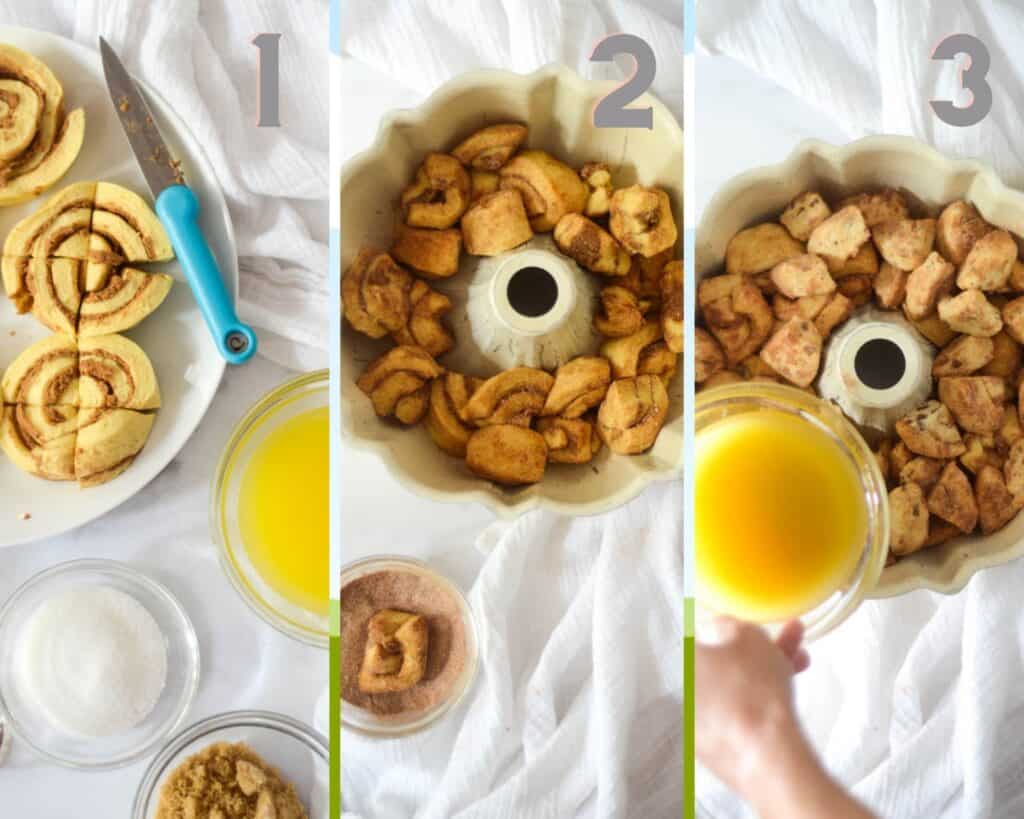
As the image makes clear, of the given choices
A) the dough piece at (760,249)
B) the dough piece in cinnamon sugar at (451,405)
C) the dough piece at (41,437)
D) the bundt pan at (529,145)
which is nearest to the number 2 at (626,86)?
the bundt pan at (529,145)

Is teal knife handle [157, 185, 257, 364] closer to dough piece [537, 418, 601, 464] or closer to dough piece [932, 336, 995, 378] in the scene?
dough piece [537, 418, 601, 464]

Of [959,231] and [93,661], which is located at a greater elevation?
[959,231]

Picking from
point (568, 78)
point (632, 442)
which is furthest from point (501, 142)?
point (632, 442)

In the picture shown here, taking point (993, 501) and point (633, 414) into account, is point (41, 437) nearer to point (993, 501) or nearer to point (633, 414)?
point (633, 414)

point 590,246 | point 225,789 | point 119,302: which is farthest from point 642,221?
point 225,789

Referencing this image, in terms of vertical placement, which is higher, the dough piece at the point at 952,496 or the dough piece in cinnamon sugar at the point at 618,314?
the dough piece in cinnamon sugar at the point at 618,314

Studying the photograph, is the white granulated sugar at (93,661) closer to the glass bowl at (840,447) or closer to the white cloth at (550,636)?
the white cloth at (550,636)
